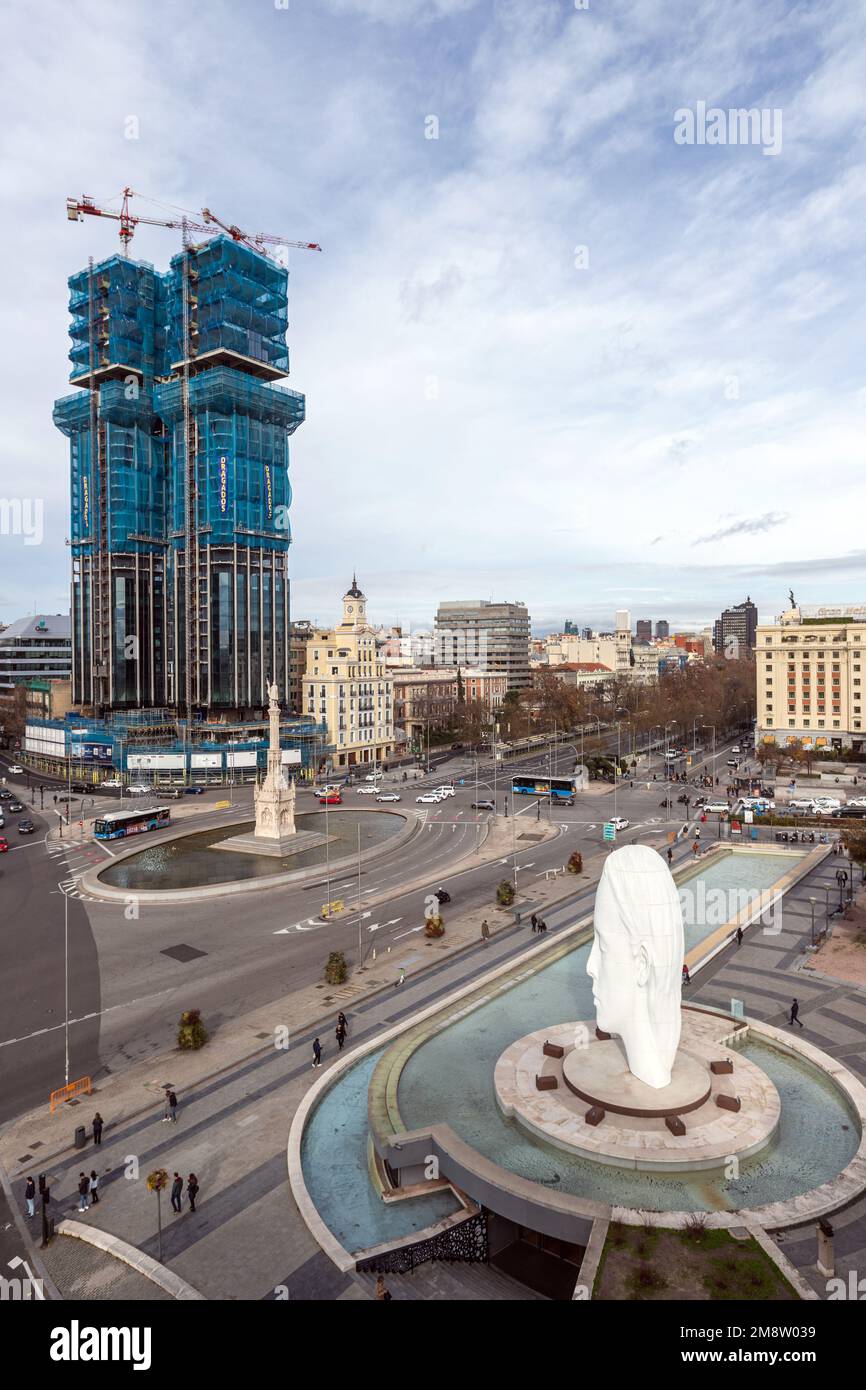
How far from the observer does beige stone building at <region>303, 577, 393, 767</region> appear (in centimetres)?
10369

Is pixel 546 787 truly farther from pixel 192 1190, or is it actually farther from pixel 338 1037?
pixel 192 1190

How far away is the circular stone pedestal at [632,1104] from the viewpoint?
62.6 ft

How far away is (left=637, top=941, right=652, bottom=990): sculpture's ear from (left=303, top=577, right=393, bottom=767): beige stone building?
83044 mm

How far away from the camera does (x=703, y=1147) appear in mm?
19078

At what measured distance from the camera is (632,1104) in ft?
67.2

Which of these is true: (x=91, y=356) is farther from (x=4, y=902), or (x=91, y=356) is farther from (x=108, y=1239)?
(x=108, y=1239)

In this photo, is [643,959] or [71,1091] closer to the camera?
[643,959]

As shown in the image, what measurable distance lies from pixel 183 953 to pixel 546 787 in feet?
165

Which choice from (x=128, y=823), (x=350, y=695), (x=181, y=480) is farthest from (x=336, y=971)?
(x=181, y=480)

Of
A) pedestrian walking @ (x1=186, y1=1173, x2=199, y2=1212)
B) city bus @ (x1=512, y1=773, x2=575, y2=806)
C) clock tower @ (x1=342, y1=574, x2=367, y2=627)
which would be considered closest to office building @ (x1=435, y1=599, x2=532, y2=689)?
clock tower @ (x1=342, y1=574, x2=367, y2=627)

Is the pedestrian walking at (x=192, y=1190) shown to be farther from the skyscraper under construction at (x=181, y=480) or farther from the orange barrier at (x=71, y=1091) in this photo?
the skyscraper under construction at (x=181, y=480)

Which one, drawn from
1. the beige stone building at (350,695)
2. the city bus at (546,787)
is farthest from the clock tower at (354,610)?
the city bus at (546,787)

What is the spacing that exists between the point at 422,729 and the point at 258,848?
75.1 metres
